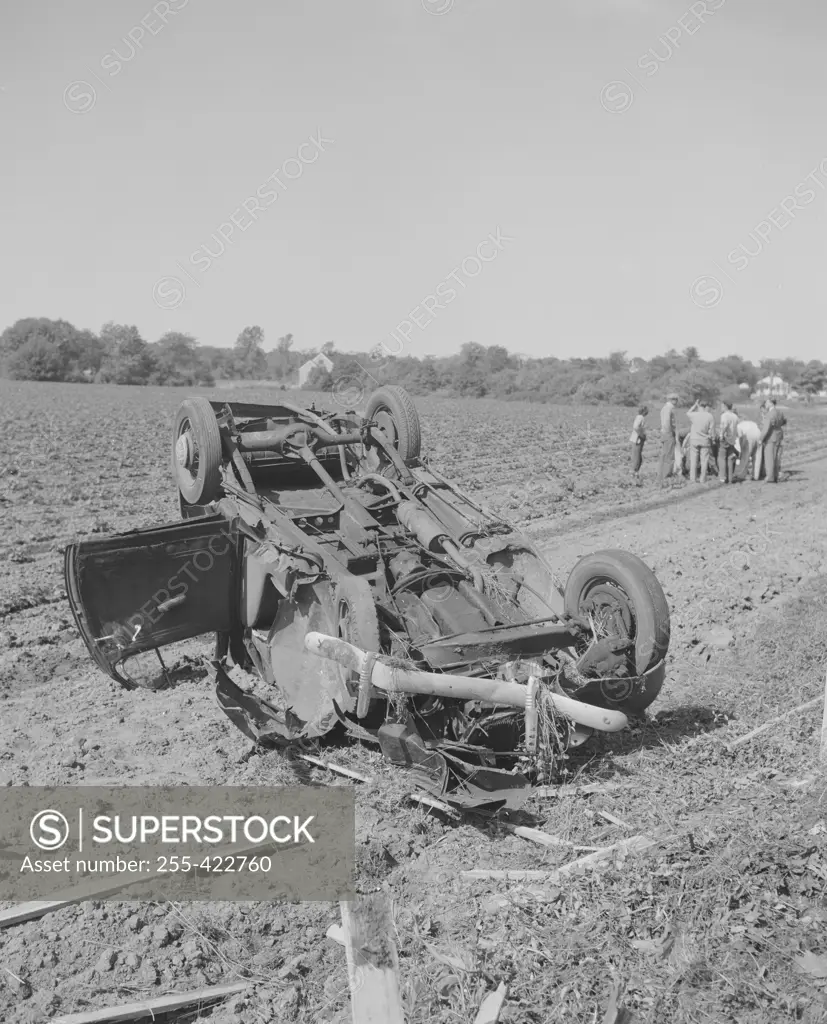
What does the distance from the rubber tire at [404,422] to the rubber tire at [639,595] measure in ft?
7.01

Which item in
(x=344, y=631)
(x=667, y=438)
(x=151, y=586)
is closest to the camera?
(x=344, y=631)

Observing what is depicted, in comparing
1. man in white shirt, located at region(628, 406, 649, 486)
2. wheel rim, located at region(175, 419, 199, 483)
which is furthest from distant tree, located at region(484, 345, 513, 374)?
wheel rim, located at region(175, 419, 199, 483)

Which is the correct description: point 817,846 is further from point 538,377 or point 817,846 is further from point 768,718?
point 538,377

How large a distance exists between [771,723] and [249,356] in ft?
266

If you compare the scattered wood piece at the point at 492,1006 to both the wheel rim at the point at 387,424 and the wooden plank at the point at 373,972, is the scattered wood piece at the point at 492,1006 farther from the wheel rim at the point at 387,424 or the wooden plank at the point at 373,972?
the wheel rim at the point at 387,424

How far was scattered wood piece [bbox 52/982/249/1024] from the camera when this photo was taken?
2.97 meters

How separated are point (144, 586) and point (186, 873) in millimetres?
1962

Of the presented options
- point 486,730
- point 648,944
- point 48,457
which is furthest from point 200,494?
point 48,457

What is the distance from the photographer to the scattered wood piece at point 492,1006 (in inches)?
108

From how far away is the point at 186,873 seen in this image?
3836 millimetres

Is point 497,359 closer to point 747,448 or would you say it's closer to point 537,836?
point 747,448

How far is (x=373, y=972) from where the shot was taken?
8.25 ft

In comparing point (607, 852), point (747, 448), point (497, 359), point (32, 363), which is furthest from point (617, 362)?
point (607, 852)

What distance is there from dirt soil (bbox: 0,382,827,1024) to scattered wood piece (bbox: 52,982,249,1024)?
0.24ft
